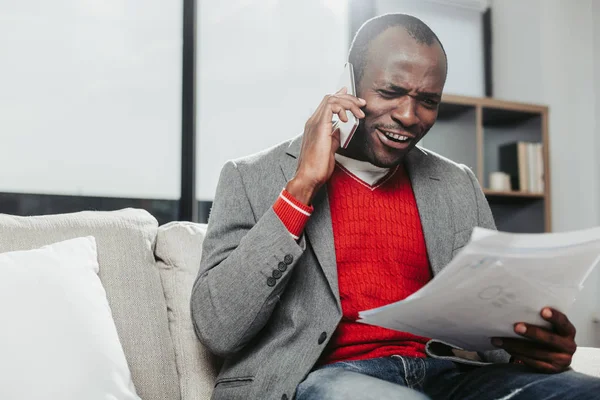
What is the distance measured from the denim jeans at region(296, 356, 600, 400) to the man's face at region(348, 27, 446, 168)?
1.36ft

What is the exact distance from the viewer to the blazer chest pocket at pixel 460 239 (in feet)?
4.30

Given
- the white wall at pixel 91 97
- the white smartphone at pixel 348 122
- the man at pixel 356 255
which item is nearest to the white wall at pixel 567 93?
the white wall at pixel 91 97

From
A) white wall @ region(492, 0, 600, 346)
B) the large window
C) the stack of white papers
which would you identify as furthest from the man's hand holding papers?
white wall @ region(492, 0, 600, 346)

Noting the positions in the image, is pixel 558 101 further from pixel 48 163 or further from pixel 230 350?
pixel 230 350

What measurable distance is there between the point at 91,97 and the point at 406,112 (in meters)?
1.89

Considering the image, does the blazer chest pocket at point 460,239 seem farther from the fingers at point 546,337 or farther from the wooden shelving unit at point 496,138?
the wooden shelving unit at point 496,138

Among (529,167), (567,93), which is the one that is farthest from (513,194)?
(567,93)

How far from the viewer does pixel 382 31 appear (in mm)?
1312

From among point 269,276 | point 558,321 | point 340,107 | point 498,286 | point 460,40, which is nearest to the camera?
point 498,286

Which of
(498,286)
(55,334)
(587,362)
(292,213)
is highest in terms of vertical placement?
(292,213)

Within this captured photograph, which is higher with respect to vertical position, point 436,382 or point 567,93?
point 567,93

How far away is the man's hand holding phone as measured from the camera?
1.12 meters

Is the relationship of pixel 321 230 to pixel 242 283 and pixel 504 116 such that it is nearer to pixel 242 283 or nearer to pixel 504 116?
pixel 242 283

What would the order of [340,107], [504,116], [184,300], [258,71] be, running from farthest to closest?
[504,116] < [258,71] < [184,300] < [340,107]
